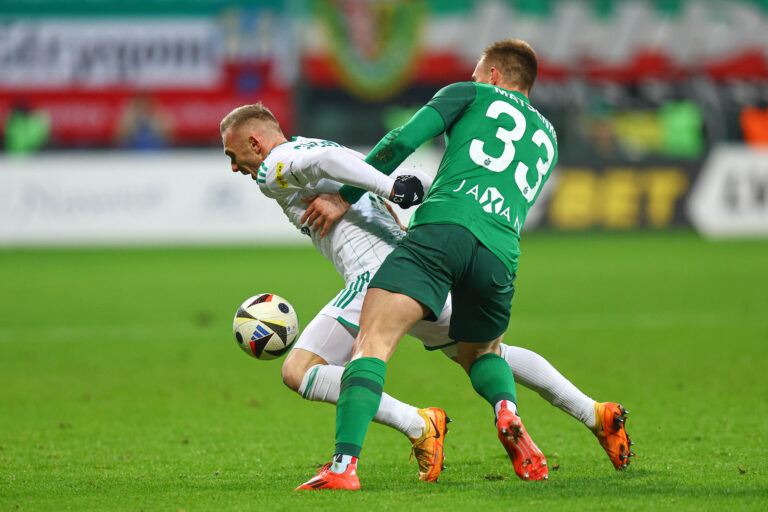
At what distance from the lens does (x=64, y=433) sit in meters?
5.54

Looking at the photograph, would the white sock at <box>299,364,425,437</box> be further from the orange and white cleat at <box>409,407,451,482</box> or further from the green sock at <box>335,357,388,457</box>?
the green sock at <box>335,357,388,457</box>

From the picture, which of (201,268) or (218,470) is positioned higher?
(218,470)

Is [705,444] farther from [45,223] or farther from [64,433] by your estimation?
[45,223]

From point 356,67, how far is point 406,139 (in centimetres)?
1992

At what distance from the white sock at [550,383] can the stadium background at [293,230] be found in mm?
277

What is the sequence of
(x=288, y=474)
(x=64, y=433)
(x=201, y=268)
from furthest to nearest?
(x=201, y=268)
(x=64, y=433)
(x=288, y=474)

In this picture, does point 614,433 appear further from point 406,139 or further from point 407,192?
point 406,139

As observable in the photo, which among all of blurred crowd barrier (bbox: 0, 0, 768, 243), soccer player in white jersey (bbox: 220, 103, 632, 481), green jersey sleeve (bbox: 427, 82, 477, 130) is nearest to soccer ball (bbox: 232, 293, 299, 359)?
soccer player in white jersey (bbox: 220, 103, 632, 481)

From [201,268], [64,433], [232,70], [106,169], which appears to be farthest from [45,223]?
[64,433]

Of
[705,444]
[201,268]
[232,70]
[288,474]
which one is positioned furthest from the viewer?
[232,70]

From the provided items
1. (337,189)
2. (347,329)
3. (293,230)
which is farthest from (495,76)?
(293,230)

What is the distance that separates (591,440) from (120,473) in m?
2.32

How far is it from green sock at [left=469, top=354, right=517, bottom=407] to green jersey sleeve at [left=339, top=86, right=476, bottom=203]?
36.8 inches

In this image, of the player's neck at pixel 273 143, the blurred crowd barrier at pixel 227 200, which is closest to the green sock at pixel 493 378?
the player's neck at pixel 273 143
